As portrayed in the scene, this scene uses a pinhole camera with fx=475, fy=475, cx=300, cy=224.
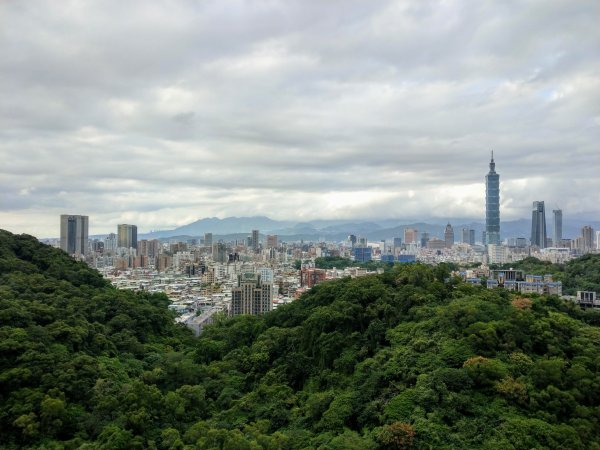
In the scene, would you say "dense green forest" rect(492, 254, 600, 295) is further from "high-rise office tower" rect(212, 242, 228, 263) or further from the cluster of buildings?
"high-rise office tower" rect(212, 242, 228, 263)

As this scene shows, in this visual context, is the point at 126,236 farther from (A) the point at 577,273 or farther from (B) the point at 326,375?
(B) the point at 326,375

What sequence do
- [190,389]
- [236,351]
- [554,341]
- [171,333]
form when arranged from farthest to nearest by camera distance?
[171,333] → [236,351] → [190,389] → [554,341]

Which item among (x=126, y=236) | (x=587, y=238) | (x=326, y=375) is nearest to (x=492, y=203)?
(x=587, y=238)

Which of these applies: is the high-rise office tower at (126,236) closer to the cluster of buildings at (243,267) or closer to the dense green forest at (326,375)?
the cluster of buildings at (243,267)

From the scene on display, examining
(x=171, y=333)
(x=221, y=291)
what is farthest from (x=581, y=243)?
(x=171, y=333)

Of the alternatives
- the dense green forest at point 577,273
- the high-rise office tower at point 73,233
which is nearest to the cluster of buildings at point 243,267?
the high-rise office tower at point 73,233

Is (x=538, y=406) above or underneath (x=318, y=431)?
above

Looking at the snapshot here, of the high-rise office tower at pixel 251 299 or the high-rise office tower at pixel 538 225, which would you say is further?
the high-rise office tower at pixel 538 225

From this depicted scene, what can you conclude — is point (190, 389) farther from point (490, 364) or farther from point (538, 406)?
point (538, 406)
